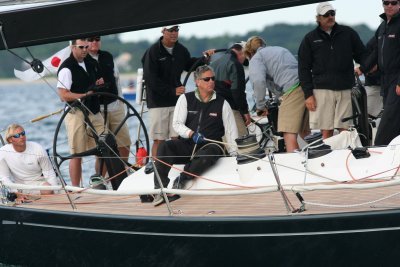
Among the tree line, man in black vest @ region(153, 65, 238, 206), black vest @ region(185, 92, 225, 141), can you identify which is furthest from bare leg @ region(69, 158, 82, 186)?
the tree line

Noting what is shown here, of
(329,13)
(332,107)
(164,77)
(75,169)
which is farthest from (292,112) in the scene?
(75,169)

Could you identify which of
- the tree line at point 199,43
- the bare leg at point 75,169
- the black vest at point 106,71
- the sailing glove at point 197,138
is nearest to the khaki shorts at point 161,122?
the black vest at point 106,71

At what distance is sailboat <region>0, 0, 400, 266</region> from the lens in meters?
7.50

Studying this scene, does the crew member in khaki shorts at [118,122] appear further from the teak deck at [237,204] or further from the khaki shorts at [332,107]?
the khaki shorts at [332,107]

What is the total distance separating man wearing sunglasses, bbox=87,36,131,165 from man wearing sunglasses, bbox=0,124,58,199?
0.77 meters

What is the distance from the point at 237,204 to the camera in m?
8.16

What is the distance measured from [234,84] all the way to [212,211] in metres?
1.99

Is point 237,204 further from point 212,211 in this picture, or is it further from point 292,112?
point 292,112

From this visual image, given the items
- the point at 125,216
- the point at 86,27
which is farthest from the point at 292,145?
the point at 86,27

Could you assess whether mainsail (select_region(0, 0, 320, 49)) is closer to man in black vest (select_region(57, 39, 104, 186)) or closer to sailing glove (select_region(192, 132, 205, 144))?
sailing glove (select_region(192, 132, 205, 144))

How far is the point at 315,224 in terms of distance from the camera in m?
7.54

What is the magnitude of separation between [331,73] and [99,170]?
7.00 ft

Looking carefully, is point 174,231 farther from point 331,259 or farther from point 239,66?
point 239,66

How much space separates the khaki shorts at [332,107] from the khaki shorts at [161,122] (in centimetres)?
152
